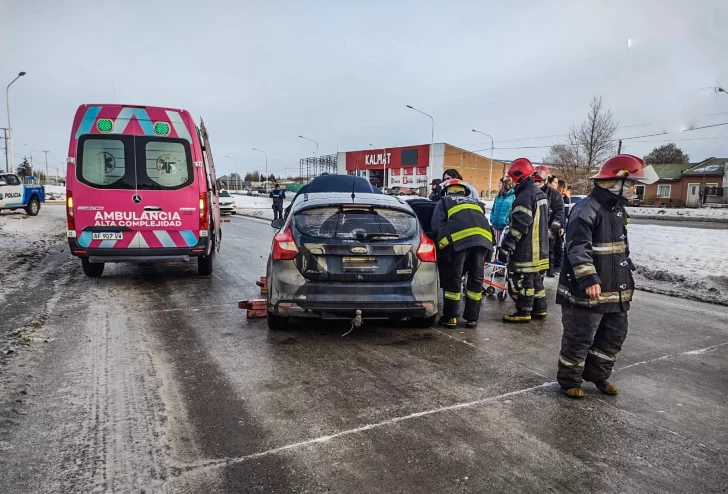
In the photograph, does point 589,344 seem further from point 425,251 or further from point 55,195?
→ point 55,195

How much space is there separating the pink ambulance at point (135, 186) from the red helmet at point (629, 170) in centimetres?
603

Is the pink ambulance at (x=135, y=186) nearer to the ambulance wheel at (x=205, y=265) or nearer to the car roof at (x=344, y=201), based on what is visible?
the ambulance wheel at (x=205, y=265)

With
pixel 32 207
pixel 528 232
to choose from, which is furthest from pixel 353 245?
pixel 32 207

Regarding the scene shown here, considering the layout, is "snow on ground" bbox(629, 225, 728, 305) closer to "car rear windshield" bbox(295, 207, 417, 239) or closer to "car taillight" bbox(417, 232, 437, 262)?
"car taillight" bbox(417, 232, 437, 262)

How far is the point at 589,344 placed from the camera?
12.9 feet

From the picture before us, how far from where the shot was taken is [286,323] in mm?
5547

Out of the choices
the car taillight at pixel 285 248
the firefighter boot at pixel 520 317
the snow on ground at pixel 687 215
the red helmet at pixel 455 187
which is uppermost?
the red helmet at pixel 455 187

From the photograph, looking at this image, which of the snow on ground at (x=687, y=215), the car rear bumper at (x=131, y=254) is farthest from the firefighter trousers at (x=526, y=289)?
the snow on ground at (x=687, y=215)

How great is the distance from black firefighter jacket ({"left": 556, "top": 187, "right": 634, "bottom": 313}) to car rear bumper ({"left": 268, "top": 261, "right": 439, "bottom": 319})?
1.59 meters

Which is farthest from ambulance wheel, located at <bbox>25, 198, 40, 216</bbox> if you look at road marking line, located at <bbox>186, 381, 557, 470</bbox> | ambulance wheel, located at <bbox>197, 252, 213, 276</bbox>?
road marking line, located at <bbox>186, 381, 557, 470</bbox>

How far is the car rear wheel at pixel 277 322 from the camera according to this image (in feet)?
17.9

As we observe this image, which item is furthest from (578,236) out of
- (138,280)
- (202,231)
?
(138,280)

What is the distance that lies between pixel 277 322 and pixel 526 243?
3.19 m

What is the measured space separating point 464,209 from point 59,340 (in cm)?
457
